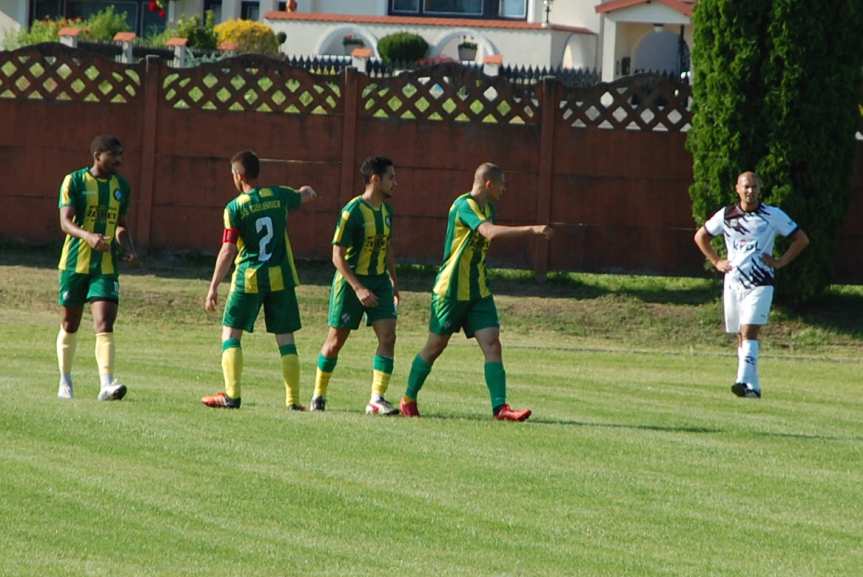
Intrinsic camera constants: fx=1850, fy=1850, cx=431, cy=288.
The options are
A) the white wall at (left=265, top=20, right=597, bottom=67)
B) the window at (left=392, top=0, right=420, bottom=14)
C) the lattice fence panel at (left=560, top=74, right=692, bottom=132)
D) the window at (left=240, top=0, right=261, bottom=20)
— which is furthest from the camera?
the window at (left=240, top=0, right=261, bottom=20)

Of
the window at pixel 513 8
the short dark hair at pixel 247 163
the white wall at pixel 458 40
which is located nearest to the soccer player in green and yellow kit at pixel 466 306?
the short dark hair at pixel 247 163

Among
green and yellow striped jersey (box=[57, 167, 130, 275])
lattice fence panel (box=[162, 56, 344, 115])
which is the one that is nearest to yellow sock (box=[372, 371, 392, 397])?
green and yellow striped jersey (box=[57, 167, 130, 275])

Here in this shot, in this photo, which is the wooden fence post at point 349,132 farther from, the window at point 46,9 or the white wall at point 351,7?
the window at point 46,9

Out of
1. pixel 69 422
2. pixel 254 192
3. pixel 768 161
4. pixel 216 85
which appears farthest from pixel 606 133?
pixel 69 422

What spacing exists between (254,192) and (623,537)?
4693 millimetres

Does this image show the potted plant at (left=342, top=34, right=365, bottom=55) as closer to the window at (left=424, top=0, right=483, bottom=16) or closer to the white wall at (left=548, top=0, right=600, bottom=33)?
the window at (left=424, top=0, right=483, bottom=16)

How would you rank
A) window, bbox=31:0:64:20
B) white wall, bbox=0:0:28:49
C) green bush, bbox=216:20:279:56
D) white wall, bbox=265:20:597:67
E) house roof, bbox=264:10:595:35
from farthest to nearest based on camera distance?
window, bbox=31:0:64:20 → white wall, bbox=0:0:28:49 → house roof, bbox=264:10:595:35 → white wall, bbox=265:20:597:67 → green bush, bbox=216:20:279:56

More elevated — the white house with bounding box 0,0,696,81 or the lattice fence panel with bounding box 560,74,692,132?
the white house with bounding box 0,0,696,81

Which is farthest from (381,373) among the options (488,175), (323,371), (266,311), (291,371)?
(488,175)

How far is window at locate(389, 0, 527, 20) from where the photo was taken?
5722 centimetres

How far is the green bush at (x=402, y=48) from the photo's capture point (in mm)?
52812

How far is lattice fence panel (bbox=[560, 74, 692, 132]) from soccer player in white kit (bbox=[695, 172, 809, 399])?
6.18 m

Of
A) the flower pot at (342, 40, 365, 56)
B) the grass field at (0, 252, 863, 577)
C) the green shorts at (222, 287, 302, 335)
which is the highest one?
the flower pot at (342, 40, 365, 56)

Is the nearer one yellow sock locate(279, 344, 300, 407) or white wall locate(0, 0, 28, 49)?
yellow sock locate(279, 344, 300, 407)
